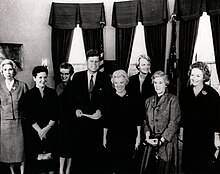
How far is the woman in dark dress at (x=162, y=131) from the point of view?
3.55 metres

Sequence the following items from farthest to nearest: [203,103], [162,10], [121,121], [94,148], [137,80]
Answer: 1. [162,10]
2. [137,80]
3. [94,148]
4. [121,121]
5. [203,103]

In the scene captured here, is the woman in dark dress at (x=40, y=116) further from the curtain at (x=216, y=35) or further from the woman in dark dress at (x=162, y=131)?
the curtain at (x=216, y=35)

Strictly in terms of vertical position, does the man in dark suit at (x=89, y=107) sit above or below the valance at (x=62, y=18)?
below

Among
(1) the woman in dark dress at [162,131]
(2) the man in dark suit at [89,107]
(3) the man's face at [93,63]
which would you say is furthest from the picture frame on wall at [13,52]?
(1) the woman in dark dress at [162,131]

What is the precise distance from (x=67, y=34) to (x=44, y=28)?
49cm

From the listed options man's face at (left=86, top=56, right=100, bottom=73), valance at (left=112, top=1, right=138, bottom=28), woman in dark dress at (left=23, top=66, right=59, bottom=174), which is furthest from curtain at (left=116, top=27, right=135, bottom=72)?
woman in dark dress at (left=23, top=66, right=59, bottom=174)

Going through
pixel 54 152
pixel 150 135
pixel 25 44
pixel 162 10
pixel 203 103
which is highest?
pixel 162 10

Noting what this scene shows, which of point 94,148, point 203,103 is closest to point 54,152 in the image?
point 94,148

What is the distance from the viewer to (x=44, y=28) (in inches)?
240

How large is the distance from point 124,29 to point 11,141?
2.98 meters

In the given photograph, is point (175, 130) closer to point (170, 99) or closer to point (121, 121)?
point (170, 99)

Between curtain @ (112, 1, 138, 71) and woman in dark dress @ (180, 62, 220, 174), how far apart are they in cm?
234

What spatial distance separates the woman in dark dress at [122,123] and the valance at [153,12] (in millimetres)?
1975

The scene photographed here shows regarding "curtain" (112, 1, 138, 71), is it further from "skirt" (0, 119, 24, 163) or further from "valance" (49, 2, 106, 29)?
"skirt" (0, 119, 24, 163)
